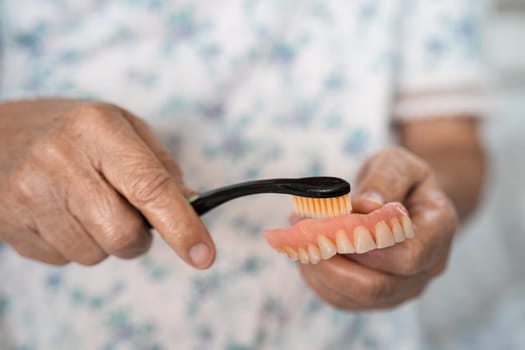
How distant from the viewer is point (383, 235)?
389 millimetres

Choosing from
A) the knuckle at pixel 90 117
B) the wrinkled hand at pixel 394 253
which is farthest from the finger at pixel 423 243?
the knuckle at pixel 90 117

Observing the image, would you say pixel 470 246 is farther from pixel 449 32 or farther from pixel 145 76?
pixel 145 76

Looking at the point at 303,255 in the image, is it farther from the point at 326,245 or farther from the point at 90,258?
the point at 90,258

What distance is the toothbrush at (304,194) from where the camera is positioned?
39cm

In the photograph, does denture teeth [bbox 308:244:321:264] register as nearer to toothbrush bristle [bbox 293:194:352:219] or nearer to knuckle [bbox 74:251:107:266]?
toothbrush bristle [bbox 293:194:352:219]

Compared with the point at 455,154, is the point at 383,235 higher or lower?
higher

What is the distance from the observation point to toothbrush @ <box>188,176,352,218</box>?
1.27ft

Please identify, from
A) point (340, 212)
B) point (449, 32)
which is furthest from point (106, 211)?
point (449, 32)

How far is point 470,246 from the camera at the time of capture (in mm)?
1112

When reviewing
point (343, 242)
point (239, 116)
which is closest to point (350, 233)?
point (343, 242)

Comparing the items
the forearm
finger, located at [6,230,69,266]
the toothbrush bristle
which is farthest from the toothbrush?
the forearm

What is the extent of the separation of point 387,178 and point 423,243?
0.06m

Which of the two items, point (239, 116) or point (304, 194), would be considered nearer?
point (304, 194)

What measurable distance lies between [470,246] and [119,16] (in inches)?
31.1
